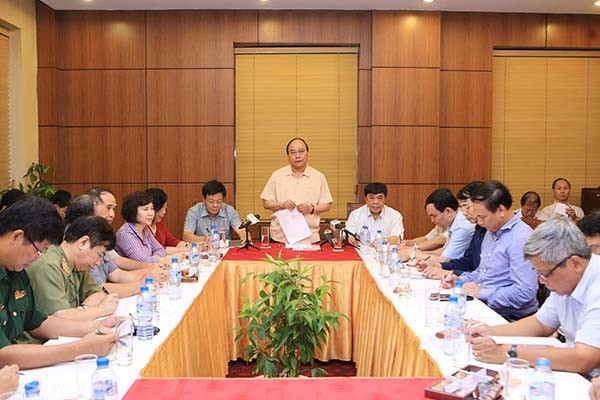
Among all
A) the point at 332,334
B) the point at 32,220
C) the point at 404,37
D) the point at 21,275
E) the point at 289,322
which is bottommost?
the point at 332,334

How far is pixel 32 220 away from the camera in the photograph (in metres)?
1.95

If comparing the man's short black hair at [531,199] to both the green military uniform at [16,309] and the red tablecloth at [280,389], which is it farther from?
the green military uniform at [16,309]

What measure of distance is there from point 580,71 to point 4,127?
6494 millimetres

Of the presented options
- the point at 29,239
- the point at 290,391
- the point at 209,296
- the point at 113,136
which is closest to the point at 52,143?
the point at 113,136

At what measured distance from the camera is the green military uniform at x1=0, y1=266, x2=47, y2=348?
2066 mm

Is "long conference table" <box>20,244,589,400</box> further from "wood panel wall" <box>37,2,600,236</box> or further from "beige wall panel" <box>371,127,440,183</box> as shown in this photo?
"wood panel wall" <box>37,2,600,236</box>

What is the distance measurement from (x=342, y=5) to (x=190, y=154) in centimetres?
238

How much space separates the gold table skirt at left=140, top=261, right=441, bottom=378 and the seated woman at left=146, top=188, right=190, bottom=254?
75 centimetres

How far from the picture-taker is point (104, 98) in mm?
6668

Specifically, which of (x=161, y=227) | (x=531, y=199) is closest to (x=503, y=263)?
(x=161, y=227)

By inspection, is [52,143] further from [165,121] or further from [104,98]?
[165,121]

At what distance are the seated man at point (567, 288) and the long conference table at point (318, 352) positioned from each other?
59mm

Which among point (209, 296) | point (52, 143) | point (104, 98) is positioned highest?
point (104, 98)

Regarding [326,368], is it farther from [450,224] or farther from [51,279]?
[51,279]
